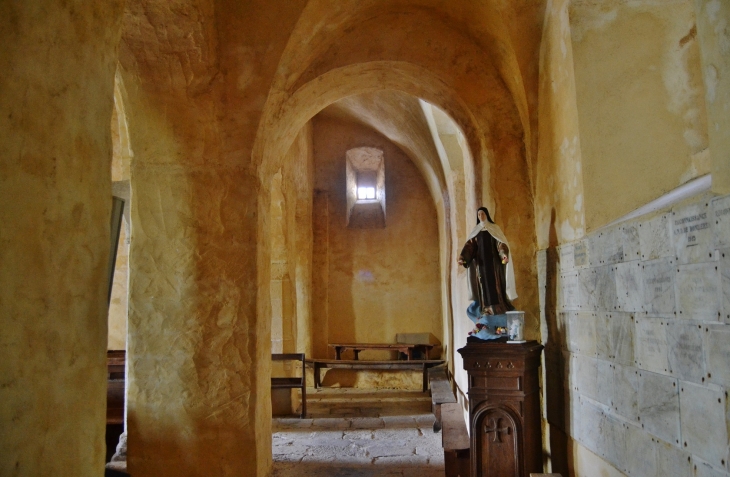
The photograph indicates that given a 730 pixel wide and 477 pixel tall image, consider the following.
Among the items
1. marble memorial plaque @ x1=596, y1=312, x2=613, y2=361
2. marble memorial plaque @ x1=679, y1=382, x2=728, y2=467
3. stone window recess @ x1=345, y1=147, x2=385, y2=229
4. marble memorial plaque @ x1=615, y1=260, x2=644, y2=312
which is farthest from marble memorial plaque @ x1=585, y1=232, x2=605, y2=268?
stone window recess @ x1=345, y1=147, x2=385, y2=229

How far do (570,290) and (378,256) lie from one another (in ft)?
25.5

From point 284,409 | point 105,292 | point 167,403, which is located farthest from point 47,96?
point 284,409

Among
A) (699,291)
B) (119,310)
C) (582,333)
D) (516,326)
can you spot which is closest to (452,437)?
(516,326)

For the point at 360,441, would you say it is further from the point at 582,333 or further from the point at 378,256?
the point at 378,256

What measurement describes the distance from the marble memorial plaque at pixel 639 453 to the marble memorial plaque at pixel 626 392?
3.3 inches

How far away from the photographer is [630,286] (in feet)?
10.6

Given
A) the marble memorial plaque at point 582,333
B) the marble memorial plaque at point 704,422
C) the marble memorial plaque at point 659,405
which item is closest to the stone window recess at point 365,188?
the marble memorial plaque at point 582,333

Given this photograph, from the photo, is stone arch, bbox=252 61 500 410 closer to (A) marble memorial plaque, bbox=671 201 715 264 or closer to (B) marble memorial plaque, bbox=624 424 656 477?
(A) marble memorial plaque, bbox=671 201 715 264

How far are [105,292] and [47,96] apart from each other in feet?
2.53

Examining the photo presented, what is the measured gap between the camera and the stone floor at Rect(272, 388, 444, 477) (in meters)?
5.43

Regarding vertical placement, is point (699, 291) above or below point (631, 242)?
below

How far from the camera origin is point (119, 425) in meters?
6.58

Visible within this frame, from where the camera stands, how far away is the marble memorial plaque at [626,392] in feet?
10.3

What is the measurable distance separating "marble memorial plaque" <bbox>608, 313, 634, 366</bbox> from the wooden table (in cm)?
739
